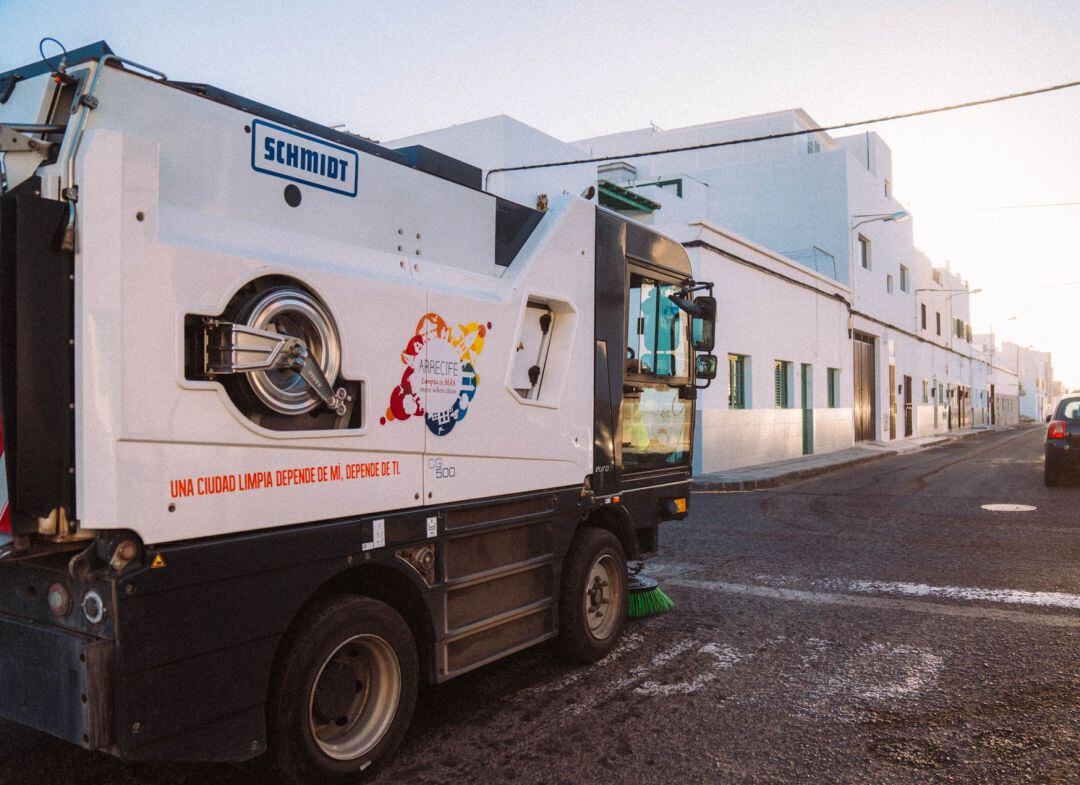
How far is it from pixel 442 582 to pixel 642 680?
5.24 ft

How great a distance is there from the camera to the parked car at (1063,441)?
558 inches

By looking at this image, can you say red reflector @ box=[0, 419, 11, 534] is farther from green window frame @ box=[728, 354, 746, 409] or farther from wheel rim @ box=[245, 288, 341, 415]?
green window frame @ box=[728, 354, 746, 409]

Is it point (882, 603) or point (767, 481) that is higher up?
point (767, 481)

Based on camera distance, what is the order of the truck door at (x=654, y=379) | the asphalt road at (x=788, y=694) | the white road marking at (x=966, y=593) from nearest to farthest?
the asphalt road at (x=788, y=694) → the truck door at (x=654, y=379) → the white road marking at (x=966, y=593)

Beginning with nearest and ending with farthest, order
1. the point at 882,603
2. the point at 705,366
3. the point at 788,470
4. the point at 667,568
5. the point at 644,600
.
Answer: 1. the point at 644,600
2. the point at 705,366
3. the point at 882,603
4. the point at 667,568
5. the point at 788,470

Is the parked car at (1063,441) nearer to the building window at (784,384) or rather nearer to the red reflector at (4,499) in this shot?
the building window at (784,384)

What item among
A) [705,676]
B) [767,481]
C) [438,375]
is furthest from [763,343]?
[438,375]

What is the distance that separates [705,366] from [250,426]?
3947mm

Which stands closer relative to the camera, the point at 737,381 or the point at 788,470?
the point at 788,470

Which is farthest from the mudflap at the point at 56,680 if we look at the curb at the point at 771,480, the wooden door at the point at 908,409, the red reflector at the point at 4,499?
the wooden door at the point at 908,409

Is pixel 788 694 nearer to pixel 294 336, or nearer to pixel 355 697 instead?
pixel 355 697

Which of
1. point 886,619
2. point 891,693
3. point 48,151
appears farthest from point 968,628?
point 48,151

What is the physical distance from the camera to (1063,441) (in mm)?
14242

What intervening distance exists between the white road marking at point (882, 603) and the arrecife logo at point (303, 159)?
494 cm
